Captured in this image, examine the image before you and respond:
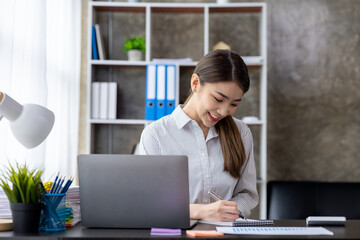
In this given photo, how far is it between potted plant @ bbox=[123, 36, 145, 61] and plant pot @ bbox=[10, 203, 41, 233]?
205 centimetres

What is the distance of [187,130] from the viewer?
6.53 feet

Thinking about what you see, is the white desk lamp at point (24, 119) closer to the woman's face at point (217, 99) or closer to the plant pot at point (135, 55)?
the woman's face at point (217, 99)

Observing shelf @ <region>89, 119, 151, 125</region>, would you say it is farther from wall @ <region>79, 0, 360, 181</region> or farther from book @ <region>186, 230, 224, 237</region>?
book @ <region>186, 230, 224, 237</region>

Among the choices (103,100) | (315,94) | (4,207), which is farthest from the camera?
(315,94)

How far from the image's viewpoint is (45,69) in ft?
8.23

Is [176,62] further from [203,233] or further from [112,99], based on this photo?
[203,233]

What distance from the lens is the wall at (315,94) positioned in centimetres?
347

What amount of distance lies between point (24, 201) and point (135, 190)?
0.33 m

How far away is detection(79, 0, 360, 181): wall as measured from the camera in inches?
137

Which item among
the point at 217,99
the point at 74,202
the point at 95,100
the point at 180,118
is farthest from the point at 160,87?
the point at 74,202

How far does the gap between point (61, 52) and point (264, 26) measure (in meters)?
1.39

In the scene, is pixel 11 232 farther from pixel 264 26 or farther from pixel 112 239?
pixel 264 26

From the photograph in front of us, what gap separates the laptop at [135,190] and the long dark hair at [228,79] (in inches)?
21.9

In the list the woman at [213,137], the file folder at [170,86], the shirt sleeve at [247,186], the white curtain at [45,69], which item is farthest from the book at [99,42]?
the shirt sleeve at [247,186]
